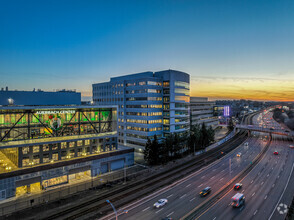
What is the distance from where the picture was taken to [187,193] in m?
47.5

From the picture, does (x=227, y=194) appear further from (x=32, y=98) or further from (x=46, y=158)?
(x=32, y=98)

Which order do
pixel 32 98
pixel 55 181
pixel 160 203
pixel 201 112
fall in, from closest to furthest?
1. pixel 160 203
2. pixel 55 181
3. pixel 32 98
4. pixel 201 112

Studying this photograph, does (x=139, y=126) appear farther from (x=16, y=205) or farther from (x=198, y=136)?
(x=16, y=205)

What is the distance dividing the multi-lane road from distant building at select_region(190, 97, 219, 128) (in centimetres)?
6909

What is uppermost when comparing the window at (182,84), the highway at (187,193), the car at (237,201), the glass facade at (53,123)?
the window at (182,84)

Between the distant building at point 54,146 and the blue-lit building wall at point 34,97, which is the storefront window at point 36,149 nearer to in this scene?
the distant building at point 54,146

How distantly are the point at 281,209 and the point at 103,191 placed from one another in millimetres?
41482

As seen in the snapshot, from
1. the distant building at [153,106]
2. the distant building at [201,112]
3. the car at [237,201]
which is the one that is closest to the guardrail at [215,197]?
the car at [237,201]

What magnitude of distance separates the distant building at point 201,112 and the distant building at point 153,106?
141 ft

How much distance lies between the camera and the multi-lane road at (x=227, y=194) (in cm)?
3809

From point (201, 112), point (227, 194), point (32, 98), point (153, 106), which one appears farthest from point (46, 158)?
point (201, 112)

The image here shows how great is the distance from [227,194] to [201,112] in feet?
362

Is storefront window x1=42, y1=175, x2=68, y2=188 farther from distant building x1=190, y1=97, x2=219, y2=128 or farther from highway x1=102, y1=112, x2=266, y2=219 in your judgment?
distant building x1=190, y1=97, x2=219, y2=128

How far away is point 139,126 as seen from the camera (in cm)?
8919
